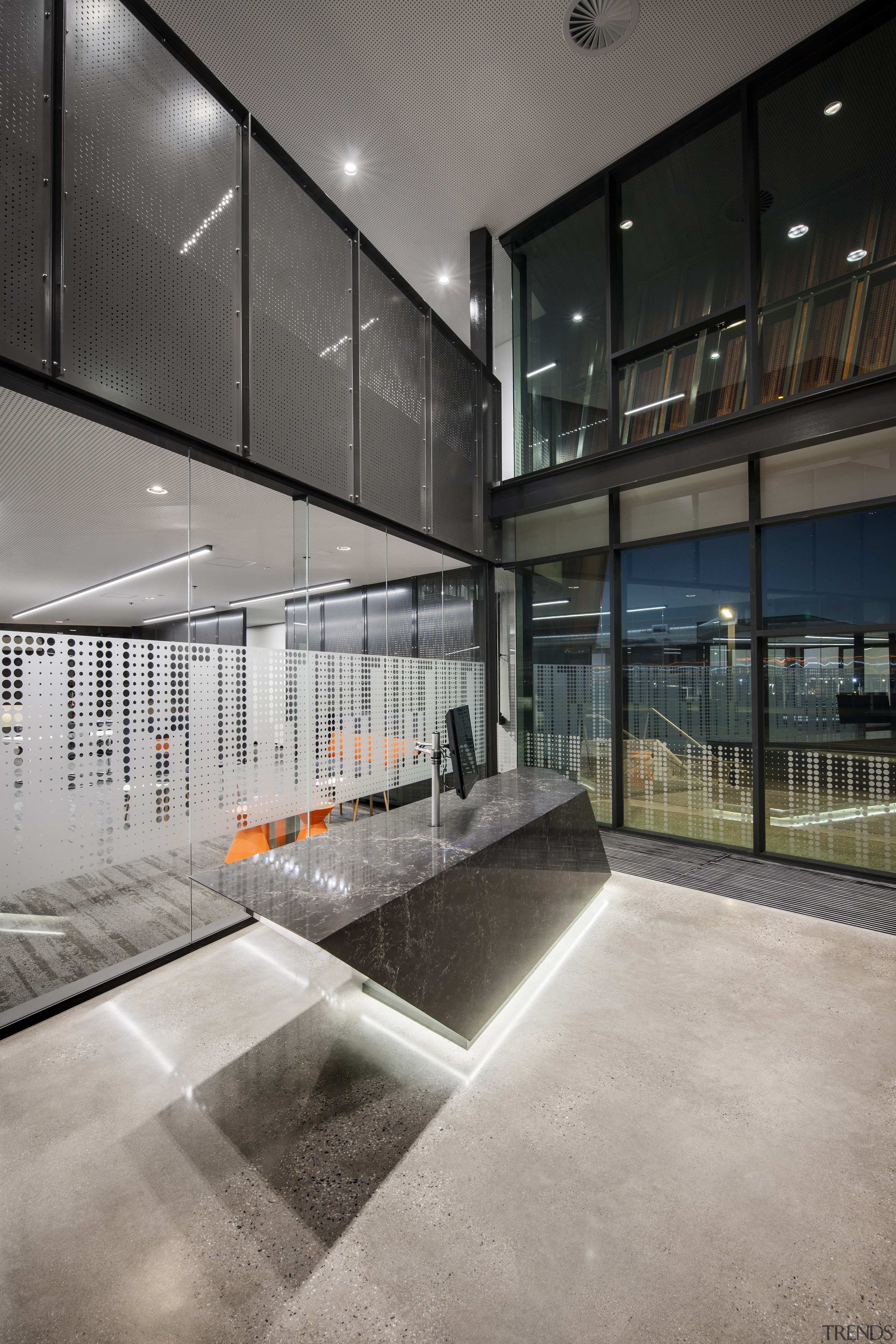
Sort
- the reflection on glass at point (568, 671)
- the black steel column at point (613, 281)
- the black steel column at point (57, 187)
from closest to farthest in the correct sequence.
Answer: the black steel column at point (57, 187)
the black steel column at point (613, 281)
the reflection on glass at point (568, 671)

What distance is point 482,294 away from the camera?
5535 mm

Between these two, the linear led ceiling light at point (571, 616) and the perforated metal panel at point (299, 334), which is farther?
the linear led ceiling light at point (571, 616)

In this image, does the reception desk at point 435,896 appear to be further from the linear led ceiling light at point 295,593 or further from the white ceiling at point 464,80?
the white ceiling at point 464,80

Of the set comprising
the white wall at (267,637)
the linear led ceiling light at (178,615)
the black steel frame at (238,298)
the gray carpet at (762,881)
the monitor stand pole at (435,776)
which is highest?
the black steel frame at (238,298)

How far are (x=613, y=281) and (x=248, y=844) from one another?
5368 millimetres

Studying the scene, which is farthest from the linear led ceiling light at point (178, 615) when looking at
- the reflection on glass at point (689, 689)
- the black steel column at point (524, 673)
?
the reflection on glass at point (689, 689)

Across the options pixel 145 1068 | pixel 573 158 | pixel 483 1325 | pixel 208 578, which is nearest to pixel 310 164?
pixel 573 158

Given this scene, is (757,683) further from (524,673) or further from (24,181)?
(24,181)

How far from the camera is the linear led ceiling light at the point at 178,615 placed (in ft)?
8.79

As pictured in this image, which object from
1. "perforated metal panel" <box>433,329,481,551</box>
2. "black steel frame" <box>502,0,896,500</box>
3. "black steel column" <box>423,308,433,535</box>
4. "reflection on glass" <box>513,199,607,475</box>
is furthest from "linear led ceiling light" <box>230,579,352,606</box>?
"reflection on glass" <box>513,199,607,475</box>

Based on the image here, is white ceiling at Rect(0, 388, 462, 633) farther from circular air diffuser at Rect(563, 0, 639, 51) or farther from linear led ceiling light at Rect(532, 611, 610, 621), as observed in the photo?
circular air diffuser at Rect(563, 0, 639, 51)

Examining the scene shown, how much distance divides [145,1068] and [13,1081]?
1.45 ft

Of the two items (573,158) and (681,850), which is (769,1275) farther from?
(573,158)

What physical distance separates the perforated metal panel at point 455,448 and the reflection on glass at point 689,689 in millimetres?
1564
